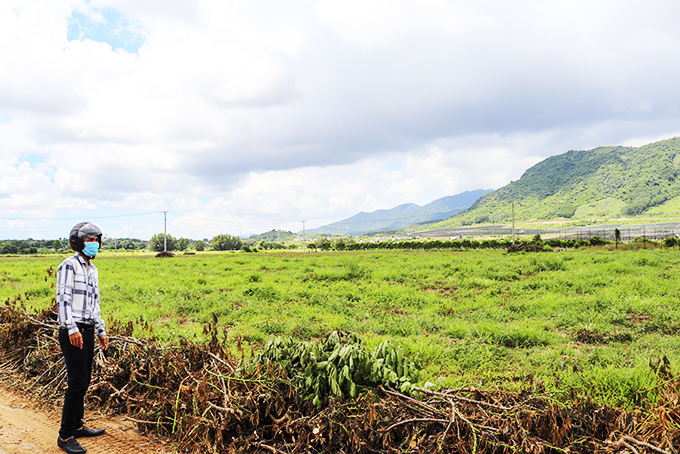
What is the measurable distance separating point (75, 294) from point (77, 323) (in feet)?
1.27

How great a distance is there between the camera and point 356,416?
12.4 feet

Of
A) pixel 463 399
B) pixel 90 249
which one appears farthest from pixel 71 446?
pixel 463 399

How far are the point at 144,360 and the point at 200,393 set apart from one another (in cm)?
174

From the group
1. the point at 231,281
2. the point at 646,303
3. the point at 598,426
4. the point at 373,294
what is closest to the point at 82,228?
the point at 598,426

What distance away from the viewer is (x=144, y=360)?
212 inches

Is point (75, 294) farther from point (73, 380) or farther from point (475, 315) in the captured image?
point (475, 315)

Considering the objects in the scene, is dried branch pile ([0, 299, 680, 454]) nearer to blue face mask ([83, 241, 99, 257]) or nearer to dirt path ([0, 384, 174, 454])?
dirt path ([0, 384, 174, 454])

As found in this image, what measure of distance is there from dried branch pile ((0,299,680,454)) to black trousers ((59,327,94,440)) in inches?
23.3

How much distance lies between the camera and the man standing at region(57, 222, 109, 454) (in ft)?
14.0

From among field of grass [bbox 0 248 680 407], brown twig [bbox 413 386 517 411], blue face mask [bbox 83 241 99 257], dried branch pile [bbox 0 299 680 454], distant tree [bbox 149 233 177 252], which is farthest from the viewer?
distant tree [bbox 149 233 177 252]

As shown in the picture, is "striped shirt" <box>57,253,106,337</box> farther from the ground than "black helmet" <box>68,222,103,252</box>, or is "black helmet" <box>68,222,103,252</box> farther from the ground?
"black helmet" <box>68,222,103,252</box>

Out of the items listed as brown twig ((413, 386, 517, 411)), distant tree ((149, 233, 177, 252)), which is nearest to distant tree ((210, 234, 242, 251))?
distant tree ((149, 233, 177, 252))

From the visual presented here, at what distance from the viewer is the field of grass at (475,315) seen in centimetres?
609

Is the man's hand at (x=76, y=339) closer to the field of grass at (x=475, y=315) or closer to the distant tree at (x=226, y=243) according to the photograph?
the field of grass at (x=475, y=315)
